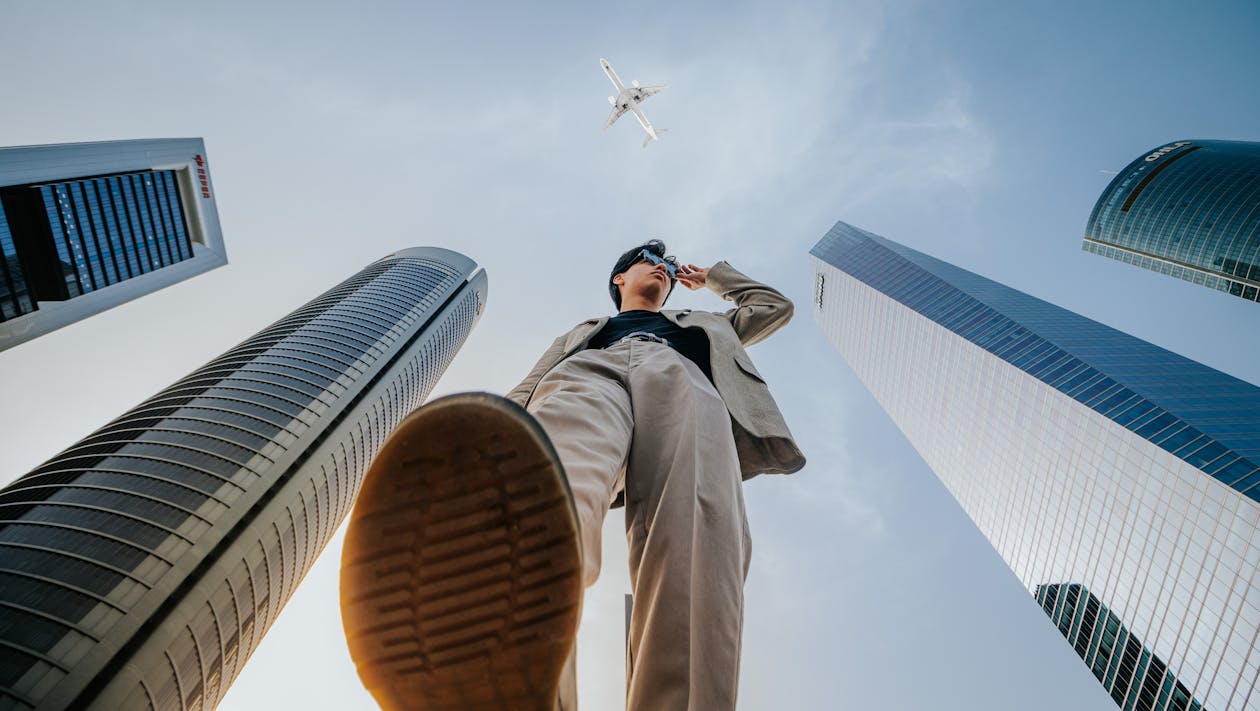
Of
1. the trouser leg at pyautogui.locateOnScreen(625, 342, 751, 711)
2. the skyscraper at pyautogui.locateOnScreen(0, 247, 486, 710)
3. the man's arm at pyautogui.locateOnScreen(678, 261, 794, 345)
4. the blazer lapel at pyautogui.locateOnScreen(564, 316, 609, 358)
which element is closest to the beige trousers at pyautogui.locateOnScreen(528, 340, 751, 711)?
the trouser leg at pyautogui.locateOnScreen(625, 342, 751, 711)

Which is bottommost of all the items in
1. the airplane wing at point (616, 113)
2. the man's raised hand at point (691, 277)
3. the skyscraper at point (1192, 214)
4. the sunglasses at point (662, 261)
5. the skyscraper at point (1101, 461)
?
the skyscraper at point (1101, 461)

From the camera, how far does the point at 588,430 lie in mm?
2461

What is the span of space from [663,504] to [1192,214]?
113 m

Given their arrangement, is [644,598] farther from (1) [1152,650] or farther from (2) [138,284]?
(2) [138,284]

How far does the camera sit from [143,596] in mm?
38688

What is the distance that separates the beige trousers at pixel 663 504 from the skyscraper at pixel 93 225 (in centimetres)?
6254

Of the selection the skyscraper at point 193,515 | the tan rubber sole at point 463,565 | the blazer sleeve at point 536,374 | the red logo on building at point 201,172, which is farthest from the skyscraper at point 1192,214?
the red logo on building at point 201,172

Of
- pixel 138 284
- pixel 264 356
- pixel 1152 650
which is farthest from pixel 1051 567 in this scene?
pixel 138 284

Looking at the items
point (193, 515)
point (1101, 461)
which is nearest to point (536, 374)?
point (193, 515)

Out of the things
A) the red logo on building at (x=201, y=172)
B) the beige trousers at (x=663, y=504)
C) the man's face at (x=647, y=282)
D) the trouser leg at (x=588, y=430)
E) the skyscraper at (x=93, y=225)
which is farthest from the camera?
the red logo on building at (x=201, y=172)

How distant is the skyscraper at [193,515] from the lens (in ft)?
118

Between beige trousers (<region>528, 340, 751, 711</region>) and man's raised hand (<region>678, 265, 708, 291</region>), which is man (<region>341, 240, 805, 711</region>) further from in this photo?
man's raised hand (<region>678, 265, 708, 291</region>)

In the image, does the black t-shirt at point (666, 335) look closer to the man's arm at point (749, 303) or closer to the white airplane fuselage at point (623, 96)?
the man's arm at point (749, 303)

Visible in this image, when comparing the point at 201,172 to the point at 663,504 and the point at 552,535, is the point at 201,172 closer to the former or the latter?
the point at 663,504
